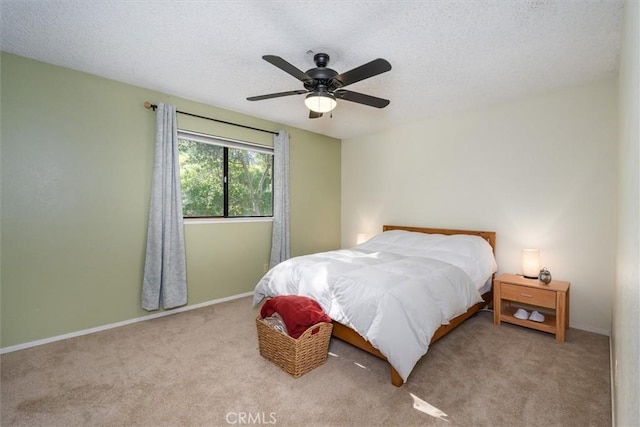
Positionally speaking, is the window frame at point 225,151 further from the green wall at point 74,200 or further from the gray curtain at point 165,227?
the gray curtain at point 165,227

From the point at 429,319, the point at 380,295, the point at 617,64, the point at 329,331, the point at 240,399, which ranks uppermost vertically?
the point at 617,64

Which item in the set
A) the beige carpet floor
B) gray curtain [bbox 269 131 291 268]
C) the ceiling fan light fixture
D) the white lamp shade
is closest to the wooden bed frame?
the beige carpet floor

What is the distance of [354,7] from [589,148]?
2.68 metres

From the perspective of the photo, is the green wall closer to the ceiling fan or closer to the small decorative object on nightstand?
the ceiling fan

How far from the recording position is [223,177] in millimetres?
3762

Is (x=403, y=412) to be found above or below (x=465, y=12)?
below

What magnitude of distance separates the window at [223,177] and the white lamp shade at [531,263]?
319cm

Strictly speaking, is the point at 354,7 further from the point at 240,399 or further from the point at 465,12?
the point at 240,399

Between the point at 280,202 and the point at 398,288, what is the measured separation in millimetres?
2447

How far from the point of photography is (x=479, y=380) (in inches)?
78.8

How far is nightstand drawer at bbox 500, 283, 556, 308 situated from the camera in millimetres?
2627

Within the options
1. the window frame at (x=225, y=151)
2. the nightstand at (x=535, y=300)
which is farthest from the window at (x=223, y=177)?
the nightstand at (x=535, y=300)

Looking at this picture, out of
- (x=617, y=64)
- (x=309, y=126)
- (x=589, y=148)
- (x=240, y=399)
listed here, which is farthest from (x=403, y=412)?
(x=309, y=126)

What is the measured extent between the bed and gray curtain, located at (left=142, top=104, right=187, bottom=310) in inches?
40.5
